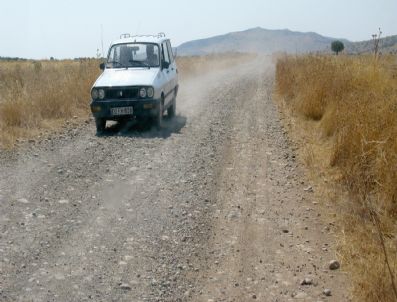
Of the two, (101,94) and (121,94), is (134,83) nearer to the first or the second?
(121,94)

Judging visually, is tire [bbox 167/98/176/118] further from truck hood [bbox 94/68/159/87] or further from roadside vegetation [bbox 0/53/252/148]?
roadside vegetation [bbox 0/53/252/148]

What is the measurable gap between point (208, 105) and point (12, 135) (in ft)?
21.7

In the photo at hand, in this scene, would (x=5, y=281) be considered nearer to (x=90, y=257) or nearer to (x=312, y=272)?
(x=90, y=257)

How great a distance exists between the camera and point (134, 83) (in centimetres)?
989

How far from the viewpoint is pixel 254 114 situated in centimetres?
1209

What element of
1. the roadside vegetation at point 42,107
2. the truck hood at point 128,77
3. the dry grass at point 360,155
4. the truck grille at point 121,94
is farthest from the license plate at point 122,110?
the dry grass at point 360,155

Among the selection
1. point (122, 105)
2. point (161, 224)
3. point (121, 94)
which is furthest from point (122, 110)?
point (161, 224)

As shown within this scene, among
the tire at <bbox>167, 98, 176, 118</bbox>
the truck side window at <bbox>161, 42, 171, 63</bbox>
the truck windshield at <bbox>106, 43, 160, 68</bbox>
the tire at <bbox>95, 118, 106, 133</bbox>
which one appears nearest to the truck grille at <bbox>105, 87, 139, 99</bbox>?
the tire at <bbox>95, 118, 106, 133</bbox>

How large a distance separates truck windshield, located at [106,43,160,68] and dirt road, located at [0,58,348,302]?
9.15 feet

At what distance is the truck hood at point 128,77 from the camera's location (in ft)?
32.5

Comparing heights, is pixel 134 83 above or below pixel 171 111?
above

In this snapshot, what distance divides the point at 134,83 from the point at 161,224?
554 cm

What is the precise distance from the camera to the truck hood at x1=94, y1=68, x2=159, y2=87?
991cm

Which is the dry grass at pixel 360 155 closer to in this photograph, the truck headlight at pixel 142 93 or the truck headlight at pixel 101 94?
the truck headlight at pixel 142 93
